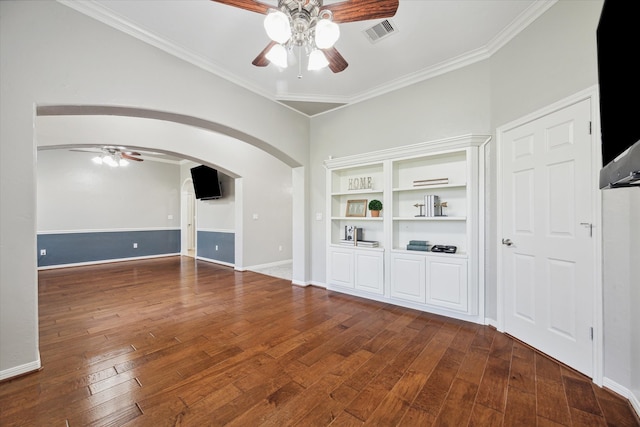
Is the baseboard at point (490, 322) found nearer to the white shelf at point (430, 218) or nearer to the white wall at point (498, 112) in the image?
the white wall at point (498, 112)

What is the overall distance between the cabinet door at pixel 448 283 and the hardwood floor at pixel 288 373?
0.69ft

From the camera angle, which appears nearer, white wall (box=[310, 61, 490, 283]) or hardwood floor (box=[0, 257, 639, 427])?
hardwood floor (box=[0, 257, 639, 427])

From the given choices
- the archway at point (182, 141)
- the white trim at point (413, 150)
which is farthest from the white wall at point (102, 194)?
the white trim at point (413, 150)

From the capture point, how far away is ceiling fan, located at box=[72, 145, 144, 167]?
19.7ft

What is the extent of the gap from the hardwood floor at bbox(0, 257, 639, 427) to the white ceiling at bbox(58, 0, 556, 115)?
3.11 metres

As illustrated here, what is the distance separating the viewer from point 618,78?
1.13 meters

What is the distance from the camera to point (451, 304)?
3.10 m

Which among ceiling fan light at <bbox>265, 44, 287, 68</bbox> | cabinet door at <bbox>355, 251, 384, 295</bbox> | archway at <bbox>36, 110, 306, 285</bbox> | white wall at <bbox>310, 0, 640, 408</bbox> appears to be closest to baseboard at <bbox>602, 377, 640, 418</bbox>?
white wall at <bbox>310, 0, 640, 408</bbox>

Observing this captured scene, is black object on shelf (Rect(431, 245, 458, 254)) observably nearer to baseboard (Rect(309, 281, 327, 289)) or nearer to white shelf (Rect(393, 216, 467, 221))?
white shelf (Rect(393, 216, 467, 221))

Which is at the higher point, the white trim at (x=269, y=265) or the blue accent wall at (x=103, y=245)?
the blue accent wall at (x=103, y=245)

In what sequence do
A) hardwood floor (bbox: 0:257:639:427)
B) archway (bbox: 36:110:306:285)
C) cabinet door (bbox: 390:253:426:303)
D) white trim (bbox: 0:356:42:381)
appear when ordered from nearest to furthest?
1. hardwood floor (bbox: 0:257:639:427)
2. white trim (bbox: 0:356:42:381)
3. cabinet door (bbox: 390:253:426:303)
4. archway (bbox: 36:110:306:285)

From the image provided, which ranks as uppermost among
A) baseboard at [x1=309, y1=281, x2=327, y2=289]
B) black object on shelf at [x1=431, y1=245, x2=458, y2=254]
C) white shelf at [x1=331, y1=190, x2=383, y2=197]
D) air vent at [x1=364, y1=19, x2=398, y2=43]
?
air vent at [x1=364, y1=19, x2=398, y2=43]

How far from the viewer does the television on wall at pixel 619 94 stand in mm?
978

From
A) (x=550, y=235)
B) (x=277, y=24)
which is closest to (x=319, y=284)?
(x=550, y=235)
